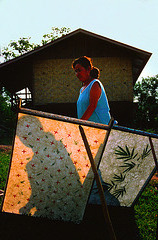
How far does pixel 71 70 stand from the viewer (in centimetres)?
1341

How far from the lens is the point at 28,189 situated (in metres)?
2.11

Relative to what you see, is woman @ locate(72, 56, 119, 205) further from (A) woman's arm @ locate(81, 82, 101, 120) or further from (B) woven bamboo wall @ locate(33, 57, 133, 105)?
(B) woven bamboo wall @ locate(33, 57, 133, 105)

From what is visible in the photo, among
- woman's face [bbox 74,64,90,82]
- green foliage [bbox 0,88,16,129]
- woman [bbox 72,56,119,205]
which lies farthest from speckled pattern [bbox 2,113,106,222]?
green foliage [bbox 0,88,16,129]

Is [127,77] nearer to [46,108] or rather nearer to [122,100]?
[122,100]

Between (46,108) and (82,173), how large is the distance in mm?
11594

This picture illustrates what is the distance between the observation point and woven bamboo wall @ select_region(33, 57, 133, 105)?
13.3 metres

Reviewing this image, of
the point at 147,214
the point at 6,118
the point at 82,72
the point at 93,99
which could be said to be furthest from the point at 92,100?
the point at 6,118

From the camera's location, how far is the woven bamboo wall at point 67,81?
43.7 ft

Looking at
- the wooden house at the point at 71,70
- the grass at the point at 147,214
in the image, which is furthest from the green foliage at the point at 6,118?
the grass at the point at 147,214

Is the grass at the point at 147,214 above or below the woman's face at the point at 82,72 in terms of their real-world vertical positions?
below

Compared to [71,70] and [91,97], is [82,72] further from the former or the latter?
[71,70]

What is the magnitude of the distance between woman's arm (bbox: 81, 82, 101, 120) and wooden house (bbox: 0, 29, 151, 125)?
36.2ft

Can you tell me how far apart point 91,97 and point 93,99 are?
34 millimetres

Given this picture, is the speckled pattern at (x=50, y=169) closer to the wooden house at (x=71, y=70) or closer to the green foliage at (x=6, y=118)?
the wooden house at (x=71, y=70)
